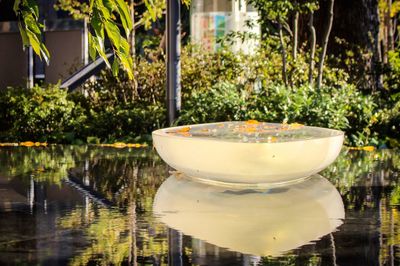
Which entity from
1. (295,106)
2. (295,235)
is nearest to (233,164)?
(295,235)

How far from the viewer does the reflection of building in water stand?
28.2 feet

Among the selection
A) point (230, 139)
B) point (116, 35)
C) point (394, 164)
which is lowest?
point (394, 164)

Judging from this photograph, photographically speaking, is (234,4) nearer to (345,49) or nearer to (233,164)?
(345,49)

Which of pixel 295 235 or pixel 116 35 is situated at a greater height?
pixel 116 35

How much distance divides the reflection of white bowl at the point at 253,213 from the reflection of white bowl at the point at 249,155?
7 centimetres

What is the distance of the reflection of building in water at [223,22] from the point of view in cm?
859

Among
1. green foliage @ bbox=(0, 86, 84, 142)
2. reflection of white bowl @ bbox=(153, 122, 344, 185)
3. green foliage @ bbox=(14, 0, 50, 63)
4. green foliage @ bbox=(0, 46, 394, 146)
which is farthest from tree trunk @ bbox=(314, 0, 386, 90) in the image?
green foliage @ bbox=(14, 0, 50, 63)

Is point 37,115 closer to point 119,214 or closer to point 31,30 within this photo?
point 119,214

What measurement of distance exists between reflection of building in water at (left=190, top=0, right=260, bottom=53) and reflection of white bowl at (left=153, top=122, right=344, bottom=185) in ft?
19.1

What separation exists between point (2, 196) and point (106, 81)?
568cm

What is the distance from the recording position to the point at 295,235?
78.0 inches

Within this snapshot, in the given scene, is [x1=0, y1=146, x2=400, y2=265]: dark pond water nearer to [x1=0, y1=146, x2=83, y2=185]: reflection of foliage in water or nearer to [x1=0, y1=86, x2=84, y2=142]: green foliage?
[x1=0, y1=146, x2=83, y2=185]: reflection of foliage in water

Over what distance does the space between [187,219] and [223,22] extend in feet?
21.6

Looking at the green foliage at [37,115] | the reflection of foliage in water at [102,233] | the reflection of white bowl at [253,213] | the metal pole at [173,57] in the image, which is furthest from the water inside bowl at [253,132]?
the green foliage at [37,115]
